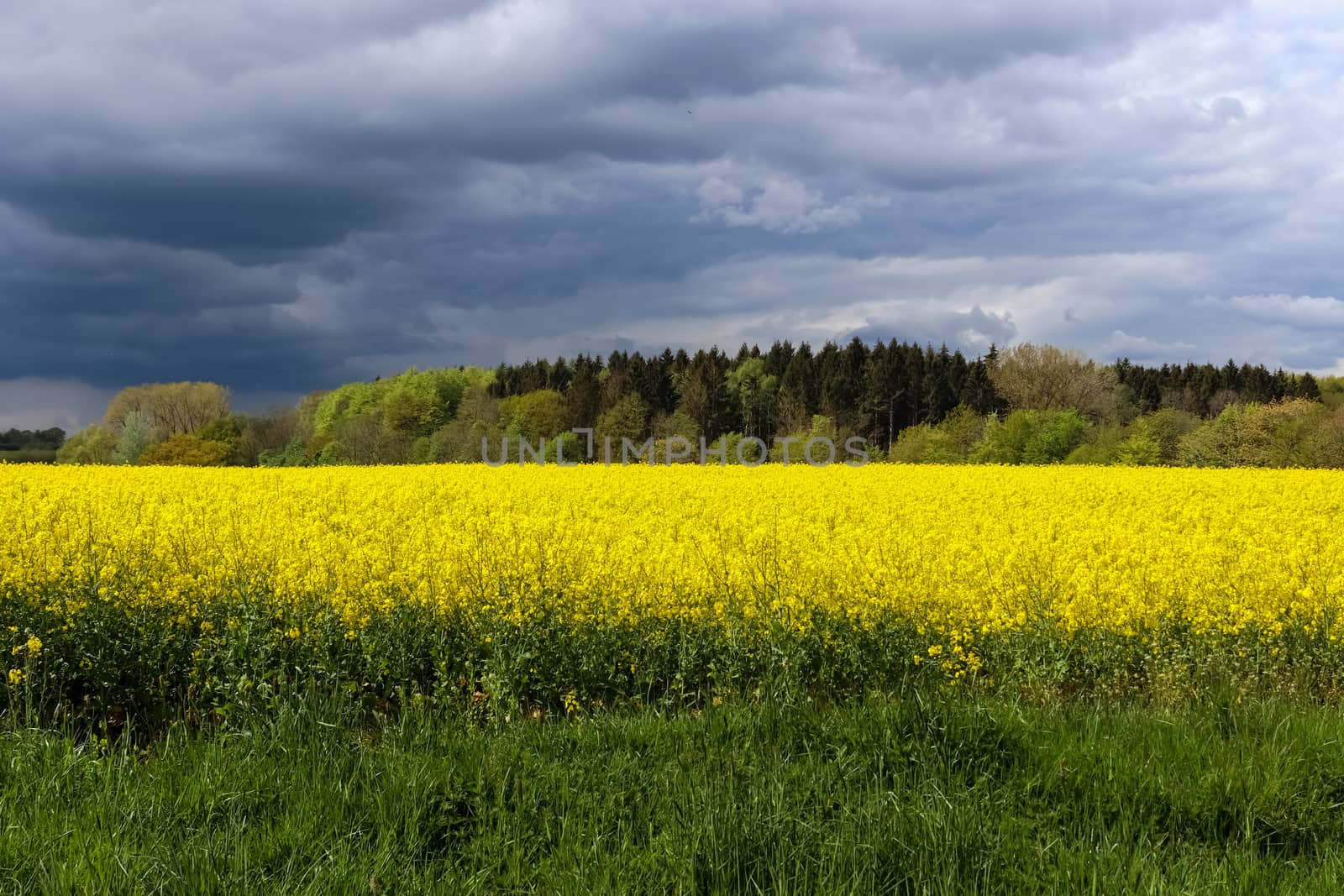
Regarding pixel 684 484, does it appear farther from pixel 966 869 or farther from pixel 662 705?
pixel 966 869

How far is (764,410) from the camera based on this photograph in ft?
282

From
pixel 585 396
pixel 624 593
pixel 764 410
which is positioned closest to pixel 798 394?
pixel 764 410

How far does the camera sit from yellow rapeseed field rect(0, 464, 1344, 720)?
711 cm

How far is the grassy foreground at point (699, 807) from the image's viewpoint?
3.77m

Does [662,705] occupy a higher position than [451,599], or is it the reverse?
[451,599]

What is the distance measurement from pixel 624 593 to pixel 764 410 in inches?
3080

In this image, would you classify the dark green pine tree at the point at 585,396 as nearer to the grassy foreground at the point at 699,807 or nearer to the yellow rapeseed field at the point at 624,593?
the yellow rapeseed field at the point at 624,593

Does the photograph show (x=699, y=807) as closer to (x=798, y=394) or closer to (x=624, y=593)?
(x=624, y=593)

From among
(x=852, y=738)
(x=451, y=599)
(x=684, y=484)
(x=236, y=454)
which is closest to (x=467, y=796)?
(x=852, y=738)

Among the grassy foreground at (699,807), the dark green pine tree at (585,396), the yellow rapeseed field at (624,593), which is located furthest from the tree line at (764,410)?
the grassy foreground at (699,807)

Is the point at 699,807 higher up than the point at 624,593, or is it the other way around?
the point at 624,593

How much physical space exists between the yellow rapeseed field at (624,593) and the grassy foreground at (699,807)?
1473 millimetres

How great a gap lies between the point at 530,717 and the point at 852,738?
2665mm

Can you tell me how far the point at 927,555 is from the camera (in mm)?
10680
